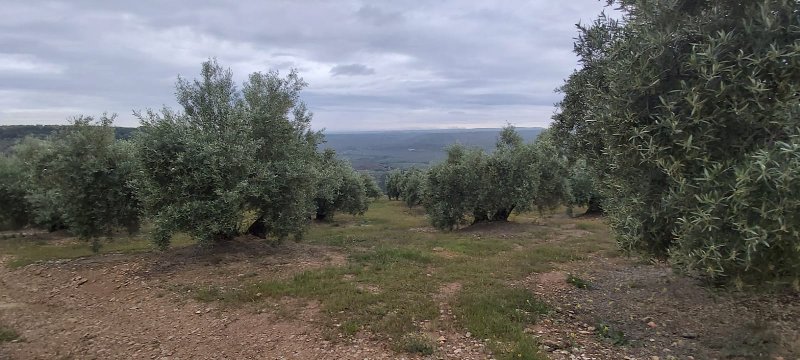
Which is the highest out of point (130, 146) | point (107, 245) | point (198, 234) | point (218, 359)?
point (130, 146)

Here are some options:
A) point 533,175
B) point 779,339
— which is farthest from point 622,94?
point 533,175

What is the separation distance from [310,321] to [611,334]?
5.94 metres

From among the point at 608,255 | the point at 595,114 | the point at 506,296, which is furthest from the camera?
the point at 608,255

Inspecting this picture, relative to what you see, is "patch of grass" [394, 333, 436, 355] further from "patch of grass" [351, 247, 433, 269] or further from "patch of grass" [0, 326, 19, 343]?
"patch of grass" [0, 326, 19, 343]

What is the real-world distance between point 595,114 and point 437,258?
28.7 ft

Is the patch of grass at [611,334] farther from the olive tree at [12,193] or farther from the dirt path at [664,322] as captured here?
the olive tree at [12,193]

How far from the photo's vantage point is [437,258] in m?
14.7

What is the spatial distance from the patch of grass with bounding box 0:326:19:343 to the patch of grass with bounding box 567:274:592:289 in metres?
13.0

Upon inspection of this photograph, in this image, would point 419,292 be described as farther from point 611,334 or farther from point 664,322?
point 664,322

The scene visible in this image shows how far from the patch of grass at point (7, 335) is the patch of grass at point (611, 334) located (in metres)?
11.9

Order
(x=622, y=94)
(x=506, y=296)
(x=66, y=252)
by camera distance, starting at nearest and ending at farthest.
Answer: (x=622, y=94), (x=506, y=296), (x=66, y=252)

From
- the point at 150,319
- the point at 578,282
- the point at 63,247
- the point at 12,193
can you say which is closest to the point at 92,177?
the point at 150,319

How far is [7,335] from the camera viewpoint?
8.77 meters

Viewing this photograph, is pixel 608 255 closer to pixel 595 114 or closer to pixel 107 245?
pixel 595 114
